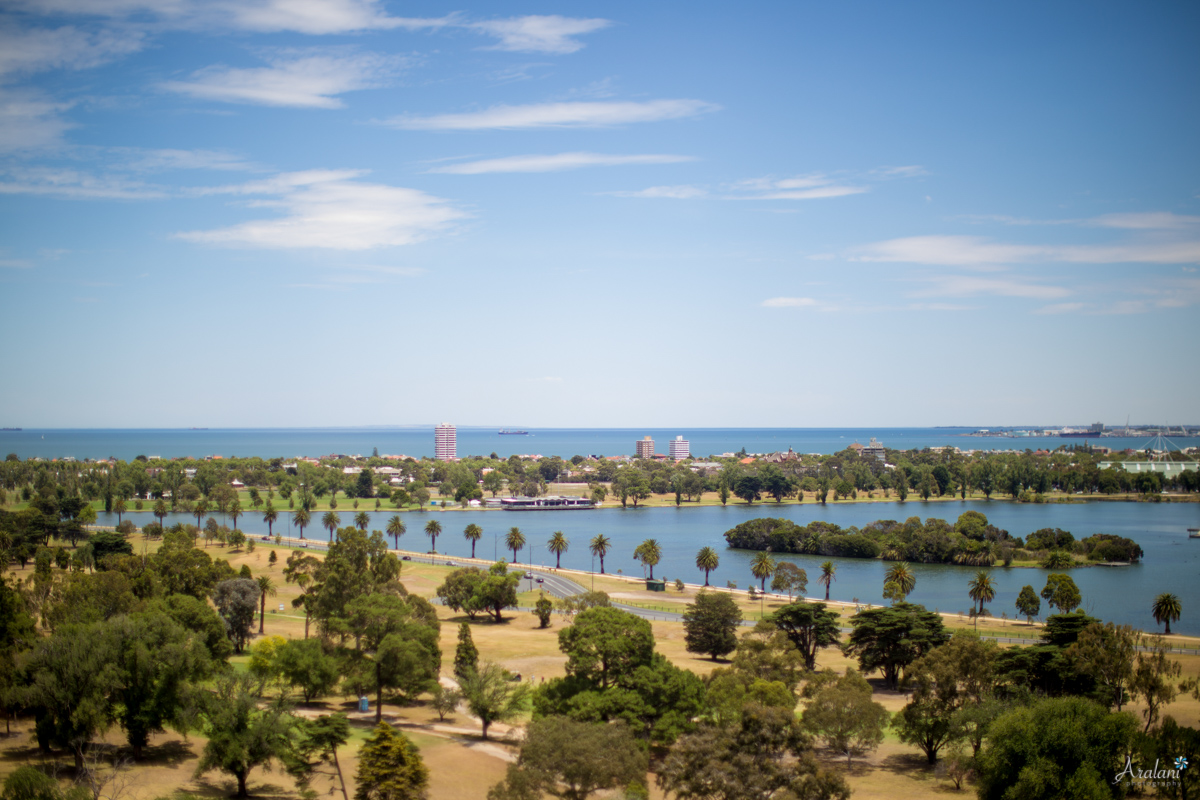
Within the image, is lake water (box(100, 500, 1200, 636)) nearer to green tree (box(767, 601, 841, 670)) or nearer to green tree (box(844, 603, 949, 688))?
green tree (box(767, 601, 841, 670))

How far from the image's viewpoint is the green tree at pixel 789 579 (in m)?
77.3

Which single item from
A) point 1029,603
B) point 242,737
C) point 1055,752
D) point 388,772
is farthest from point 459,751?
point 1029,603

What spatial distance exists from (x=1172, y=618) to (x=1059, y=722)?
1818 inches

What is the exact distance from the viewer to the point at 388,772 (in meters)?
Result: 27.9

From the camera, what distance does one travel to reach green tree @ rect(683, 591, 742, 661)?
54.2 meters

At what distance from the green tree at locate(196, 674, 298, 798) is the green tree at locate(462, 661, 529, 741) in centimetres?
817

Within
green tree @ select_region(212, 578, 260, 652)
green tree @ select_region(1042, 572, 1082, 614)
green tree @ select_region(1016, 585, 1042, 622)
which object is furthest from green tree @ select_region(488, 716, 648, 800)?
green tree @ select_region(1042, 572, 1082, 614)

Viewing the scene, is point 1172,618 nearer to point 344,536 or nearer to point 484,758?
point 484,758

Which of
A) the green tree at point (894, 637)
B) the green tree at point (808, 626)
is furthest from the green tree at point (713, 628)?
the green tree at point (894, 637)

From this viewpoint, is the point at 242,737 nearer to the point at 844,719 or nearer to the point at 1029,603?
the point at 844,719

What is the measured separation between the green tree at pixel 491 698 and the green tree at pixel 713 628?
745 inches

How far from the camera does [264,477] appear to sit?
180 m

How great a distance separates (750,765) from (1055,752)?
10048 millimetres

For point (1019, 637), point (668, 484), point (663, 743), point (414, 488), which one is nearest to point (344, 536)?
point (663, 743)
